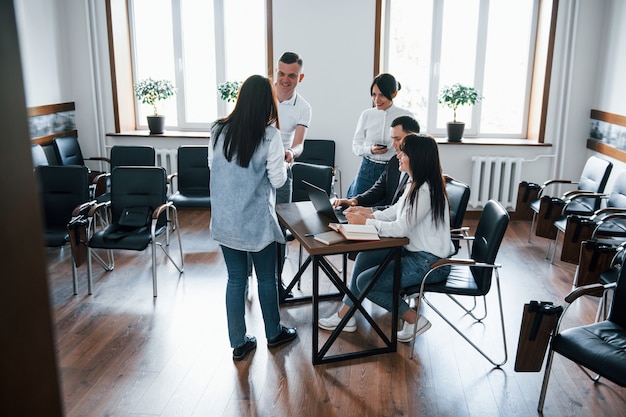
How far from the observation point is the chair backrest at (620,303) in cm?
263

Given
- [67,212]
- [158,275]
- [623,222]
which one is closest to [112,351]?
[158,275]

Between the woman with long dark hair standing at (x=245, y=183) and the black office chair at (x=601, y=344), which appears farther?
the woman with long dark hair standing at (x=245, y=183)

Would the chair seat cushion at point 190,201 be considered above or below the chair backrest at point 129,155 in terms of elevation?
below

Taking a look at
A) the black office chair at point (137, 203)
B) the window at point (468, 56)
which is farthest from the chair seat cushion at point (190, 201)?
the window at point (468, 56)

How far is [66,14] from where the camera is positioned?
6.32 m

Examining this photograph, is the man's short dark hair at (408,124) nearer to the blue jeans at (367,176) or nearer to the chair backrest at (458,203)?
the chair backrest at (458,203)

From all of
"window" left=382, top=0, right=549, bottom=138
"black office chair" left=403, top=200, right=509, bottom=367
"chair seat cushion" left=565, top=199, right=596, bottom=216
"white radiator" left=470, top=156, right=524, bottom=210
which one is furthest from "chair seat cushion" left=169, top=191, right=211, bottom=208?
"chair seat cushion" left=565, top=199, right=596, bottom=216

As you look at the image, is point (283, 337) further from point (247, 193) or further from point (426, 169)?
point (426, 169)

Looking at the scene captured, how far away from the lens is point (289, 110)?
3949mm

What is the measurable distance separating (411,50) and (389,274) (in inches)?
158

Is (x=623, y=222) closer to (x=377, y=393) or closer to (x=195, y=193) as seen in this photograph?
(x=377, y=393)

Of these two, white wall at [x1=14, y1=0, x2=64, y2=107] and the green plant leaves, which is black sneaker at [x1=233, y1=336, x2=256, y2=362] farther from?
the green plant leaves

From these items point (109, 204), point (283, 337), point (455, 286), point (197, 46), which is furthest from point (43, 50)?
point (455, 286)

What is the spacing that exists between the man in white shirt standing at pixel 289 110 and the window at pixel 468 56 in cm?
283
